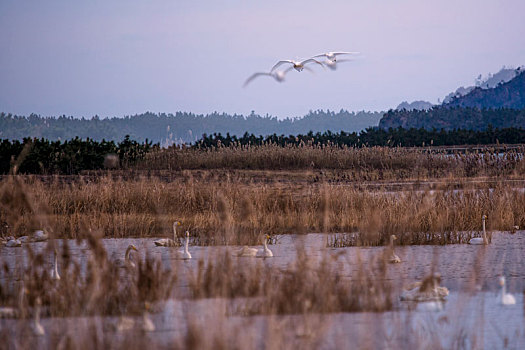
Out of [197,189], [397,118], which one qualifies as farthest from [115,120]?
[197,189]

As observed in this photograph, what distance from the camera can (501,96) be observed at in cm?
13100

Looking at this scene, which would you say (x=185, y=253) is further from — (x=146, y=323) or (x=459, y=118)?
(x=459, y=118)

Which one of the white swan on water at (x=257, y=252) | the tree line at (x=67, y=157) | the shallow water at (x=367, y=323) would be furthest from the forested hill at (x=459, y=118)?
the shallow water at (x=367, y=323)

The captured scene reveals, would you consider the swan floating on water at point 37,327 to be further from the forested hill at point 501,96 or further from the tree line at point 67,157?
the forested hill at point 501,96

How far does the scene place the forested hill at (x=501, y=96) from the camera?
129 metres

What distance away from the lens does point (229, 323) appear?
6.65m

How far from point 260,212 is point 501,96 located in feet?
407

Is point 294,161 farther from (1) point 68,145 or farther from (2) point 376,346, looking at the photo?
(2) point 376,346

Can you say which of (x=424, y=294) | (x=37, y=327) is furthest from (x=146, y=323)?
(x=424, y=294)

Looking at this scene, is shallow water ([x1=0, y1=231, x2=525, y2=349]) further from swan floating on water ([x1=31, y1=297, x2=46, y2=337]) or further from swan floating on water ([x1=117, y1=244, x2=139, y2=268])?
swan floating on water ([x1=117, y1=244, x2=139, y2=268])

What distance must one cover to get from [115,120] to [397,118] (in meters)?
81.5

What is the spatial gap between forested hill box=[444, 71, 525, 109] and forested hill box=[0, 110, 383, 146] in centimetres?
2344

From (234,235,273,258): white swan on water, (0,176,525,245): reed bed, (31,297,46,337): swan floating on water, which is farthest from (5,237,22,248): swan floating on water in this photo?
(31,297,46,337): swan floating on water

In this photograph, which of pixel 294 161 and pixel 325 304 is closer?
pixel 325 304
